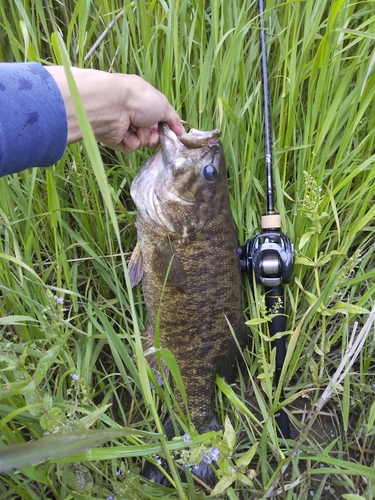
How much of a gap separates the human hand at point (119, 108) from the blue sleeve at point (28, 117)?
12 centimetres

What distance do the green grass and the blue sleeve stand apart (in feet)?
1.42

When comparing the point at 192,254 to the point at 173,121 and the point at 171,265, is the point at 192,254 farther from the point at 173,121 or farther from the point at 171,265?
the point at 173,121

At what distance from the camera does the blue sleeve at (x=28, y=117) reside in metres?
1.37

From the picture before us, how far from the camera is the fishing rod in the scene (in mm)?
1987

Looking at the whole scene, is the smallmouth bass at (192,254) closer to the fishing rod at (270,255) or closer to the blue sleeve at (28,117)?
the fishing rod at (270,255)

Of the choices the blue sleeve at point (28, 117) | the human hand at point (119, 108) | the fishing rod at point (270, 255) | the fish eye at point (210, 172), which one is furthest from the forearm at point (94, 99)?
the fishing rod at point (270, 255)

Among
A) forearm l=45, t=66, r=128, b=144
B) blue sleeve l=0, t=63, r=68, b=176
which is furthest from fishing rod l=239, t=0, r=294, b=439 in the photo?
blue sleeve l=0, t=63, r=68, b=176

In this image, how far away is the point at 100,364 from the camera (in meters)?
2.29

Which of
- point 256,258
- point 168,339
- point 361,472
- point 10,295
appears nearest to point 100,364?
point 168,339

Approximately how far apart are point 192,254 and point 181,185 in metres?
0.35

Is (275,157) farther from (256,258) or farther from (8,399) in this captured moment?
(8,399)

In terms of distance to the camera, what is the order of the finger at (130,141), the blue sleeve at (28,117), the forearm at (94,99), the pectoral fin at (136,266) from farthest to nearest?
the pectoral fin at (136,266) < the finger at (130,141) < the forearm at (94,99) < the blue sleeve at (28,117)

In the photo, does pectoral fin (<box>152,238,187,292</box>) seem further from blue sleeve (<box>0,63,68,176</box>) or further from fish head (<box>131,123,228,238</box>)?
blue sleeve (<box>0,63,68,176</box>)

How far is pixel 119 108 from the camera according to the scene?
1832 millimetres
